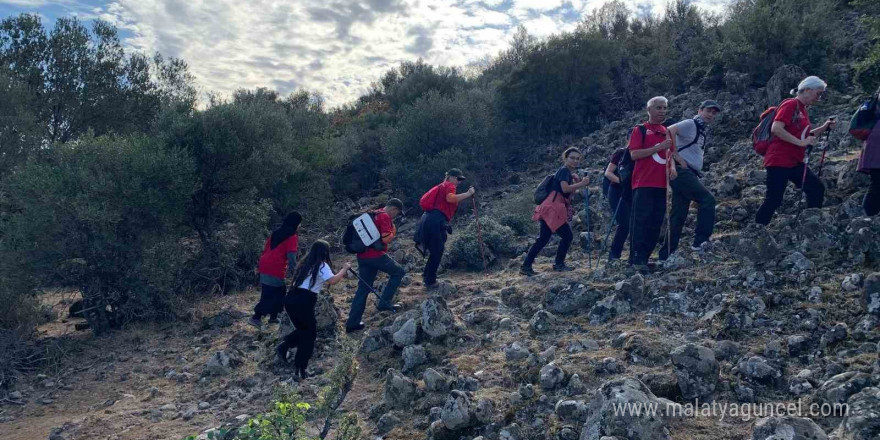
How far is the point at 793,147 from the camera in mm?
6312

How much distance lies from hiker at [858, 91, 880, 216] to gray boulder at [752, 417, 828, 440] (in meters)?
3.32

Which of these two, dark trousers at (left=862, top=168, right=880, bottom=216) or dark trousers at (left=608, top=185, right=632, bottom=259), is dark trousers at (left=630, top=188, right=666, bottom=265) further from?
dark trousers at (left=862, top=168, right=880, bottom=216)

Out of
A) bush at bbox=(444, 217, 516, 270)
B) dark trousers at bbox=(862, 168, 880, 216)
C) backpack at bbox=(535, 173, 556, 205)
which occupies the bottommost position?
bush at bbox=(444, 217, 516, 270)

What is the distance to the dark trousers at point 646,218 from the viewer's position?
6.49 meters

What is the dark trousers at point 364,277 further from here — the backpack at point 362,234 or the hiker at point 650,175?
the hiker at point 650,175

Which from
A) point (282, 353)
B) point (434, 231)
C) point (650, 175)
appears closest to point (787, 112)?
point (650, 175)

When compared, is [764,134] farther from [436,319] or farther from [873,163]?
[436,319]

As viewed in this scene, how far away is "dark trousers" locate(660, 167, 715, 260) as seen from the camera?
21.7 ft

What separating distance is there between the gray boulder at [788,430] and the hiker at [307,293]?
12.2 feet

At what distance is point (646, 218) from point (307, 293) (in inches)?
145

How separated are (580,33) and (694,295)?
14.4m

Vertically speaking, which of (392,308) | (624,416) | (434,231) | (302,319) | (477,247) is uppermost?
(434,231)

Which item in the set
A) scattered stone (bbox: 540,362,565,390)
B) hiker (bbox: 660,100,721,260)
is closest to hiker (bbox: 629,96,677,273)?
hiker (bbox: 660,100,721,260)

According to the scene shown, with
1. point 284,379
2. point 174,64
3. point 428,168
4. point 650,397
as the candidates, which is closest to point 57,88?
point 174,64
